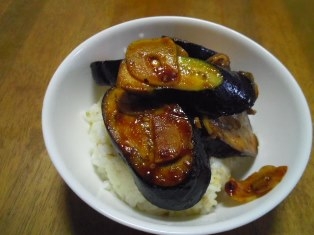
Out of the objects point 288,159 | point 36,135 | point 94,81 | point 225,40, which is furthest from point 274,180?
point 36,135

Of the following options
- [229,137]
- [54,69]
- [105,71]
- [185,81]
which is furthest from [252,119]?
[54,69]

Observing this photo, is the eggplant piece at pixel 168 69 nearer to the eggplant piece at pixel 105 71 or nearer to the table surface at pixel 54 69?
the eggplant piece at pixel 105 71

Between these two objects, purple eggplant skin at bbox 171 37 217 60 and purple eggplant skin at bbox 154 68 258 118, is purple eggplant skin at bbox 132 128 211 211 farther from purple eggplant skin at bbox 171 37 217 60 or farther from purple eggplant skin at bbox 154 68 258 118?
purple eggplant skin at bbox 171 37 217 60

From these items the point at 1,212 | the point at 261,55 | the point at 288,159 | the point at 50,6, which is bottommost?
the point at 1,212

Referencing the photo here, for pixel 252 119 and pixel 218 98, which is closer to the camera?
pixel 218 98

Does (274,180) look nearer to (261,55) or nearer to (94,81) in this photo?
(261,55)

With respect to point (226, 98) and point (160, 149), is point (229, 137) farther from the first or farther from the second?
point (160, 149)
